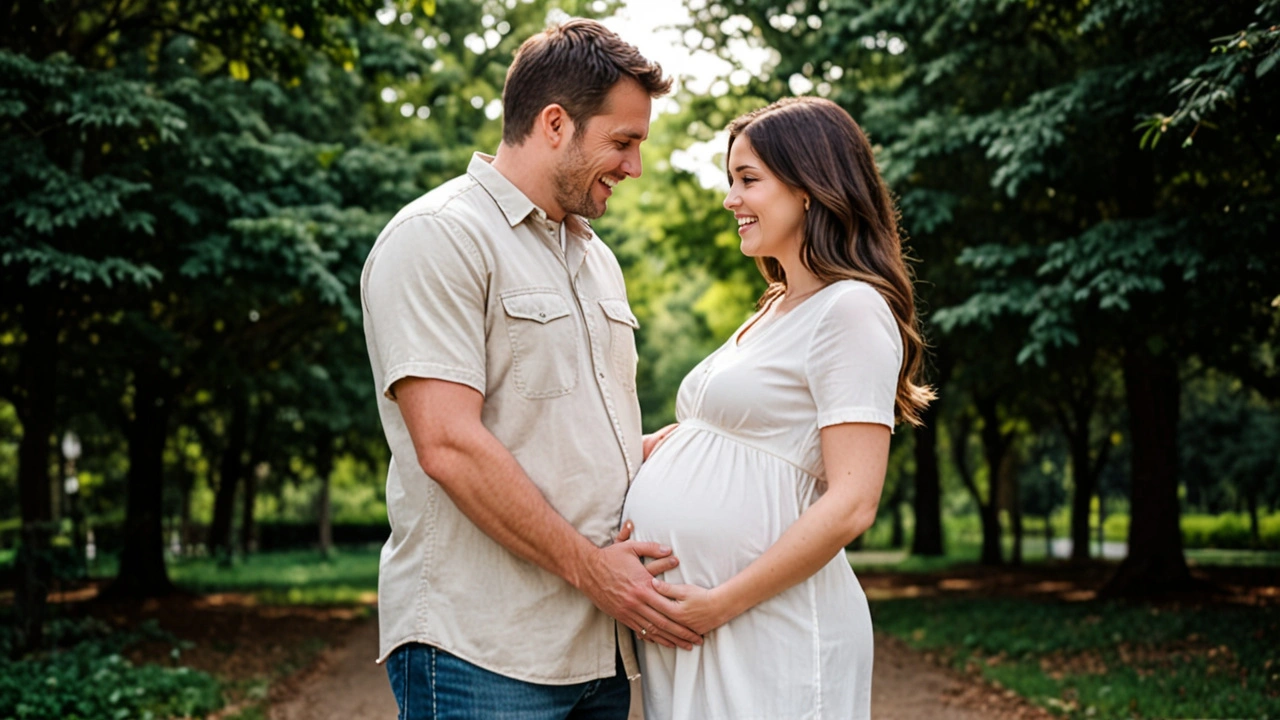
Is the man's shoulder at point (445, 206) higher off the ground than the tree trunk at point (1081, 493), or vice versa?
the man's shoulder at point (445, 206)

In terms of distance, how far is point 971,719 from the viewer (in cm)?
839

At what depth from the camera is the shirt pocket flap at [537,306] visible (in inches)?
104

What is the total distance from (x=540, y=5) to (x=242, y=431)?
987cm

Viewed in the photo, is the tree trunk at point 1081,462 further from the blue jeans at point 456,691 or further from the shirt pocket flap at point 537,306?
the blue jeans at point 456,691

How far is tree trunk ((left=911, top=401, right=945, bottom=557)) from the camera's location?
75.9 feet

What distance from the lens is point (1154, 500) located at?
14.1 meters

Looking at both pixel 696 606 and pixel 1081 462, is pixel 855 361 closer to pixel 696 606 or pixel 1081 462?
pixel 696 606

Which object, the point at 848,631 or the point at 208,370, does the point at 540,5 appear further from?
the point at 848,631

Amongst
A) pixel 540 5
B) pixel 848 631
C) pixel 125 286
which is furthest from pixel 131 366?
pixel 848 631

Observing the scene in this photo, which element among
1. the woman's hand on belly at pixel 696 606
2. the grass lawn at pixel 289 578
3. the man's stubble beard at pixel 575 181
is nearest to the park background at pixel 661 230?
the grass lawn at pixel 289 578

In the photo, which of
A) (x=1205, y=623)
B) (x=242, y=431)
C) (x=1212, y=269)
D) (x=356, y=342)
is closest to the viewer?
(x=1212, y=269)

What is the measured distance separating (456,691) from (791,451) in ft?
3.26

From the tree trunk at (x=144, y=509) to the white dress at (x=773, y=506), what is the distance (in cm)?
1477

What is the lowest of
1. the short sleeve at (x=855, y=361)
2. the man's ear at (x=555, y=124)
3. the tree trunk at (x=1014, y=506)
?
the tree trunk at (x=1014, y=506)
